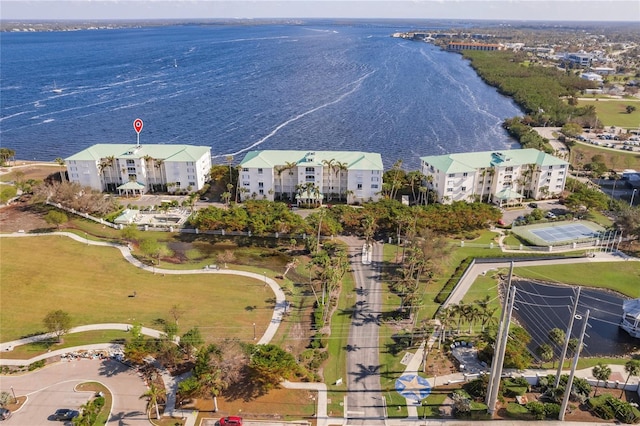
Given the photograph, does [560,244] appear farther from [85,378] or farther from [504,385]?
[85,378]

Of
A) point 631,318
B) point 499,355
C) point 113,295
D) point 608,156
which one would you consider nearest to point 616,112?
point 608,156

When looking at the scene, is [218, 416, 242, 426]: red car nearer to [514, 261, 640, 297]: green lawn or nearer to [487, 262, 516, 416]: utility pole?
[487, 262, 516, 416]: utility pole

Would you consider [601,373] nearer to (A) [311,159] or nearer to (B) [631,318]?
(B) [631,318]

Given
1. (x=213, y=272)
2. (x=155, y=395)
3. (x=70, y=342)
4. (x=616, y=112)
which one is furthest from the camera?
(x=616, y=112)

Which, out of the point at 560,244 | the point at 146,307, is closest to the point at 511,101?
the point at 560,244

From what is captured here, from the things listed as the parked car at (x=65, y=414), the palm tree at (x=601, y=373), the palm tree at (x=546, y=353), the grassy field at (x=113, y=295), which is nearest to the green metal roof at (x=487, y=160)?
the palm tree at (x=546, y=353)

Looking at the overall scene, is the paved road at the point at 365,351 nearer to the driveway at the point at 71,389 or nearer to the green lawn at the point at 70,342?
the driveway at the point at 71,389
